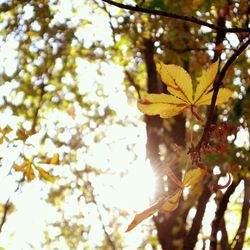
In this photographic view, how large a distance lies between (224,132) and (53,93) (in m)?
5.21

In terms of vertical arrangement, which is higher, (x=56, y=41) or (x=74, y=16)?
(x=74, y=16)

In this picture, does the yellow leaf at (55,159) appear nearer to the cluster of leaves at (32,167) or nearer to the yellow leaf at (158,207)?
the cluster of leaves at (32,167)

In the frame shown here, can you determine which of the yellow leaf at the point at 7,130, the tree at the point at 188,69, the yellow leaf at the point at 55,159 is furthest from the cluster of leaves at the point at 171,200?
the tree at the point at 188,69

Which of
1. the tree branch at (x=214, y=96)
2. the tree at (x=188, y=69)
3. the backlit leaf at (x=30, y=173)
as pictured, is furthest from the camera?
the tree at (x=188, y=69)

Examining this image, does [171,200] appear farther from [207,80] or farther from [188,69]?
[188,69]

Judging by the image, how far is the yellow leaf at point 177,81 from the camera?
0.85m

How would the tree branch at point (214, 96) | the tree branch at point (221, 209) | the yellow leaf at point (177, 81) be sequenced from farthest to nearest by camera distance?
the tree branch at point (221, 209) → the yellow leaf at point (177, 81) → the tree branch at point (214, 96)

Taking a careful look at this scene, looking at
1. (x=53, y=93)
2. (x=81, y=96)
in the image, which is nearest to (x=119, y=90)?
(x=81, y=96)

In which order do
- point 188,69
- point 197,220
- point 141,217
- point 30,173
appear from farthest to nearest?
point 188,69 < point 197,220 < point 30,173 < point 141,217

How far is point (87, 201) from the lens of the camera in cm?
652

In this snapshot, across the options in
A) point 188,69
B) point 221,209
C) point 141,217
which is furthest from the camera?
point 188,69

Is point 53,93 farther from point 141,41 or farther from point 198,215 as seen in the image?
point 198,215

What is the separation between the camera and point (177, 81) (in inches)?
33.9

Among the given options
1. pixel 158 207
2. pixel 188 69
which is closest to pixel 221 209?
pixel 188 69
